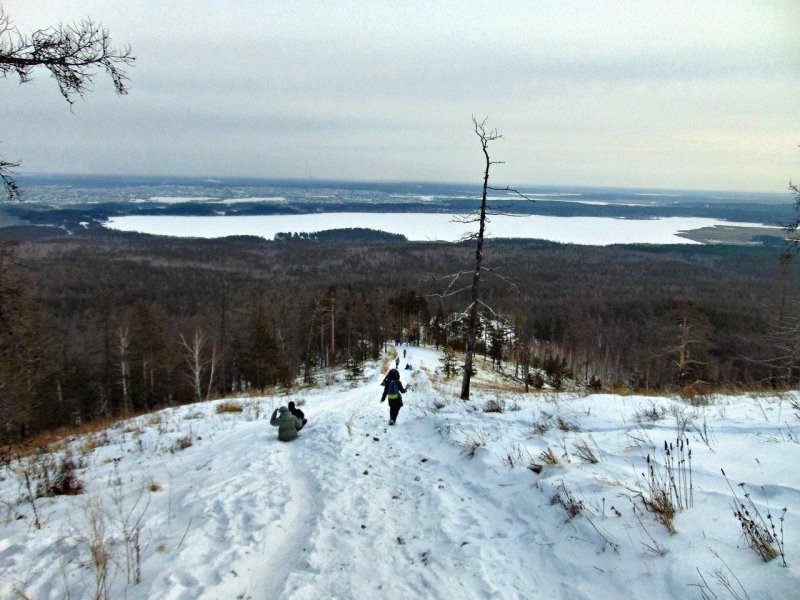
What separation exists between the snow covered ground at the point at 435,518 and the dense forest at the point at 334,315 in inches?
239

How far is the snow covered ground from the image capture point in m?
3.52

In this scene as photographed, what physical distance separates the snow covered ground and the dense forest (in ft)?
19.9

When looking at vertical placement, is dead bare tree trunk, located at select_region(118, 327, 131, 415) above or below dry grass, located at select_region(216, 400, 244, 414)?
below

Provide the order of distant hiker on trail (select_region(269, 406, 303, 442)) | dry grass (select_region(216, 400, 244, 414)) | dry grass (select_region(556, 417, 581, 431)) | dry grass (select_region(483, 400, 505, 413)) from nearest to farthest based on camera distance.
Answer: dry grass (select_region(556, 417, 581, 431)) → distant hiker on trail (select_region(269, 406, 303, 442)) → dry grass (select_region(483, 400, 505, 413)) → dry grass (select_region(216, 400, 244, 414))

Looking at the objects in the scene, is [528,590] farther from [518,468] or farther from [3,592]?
[3,592]

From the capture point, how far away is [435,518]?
16.6ft

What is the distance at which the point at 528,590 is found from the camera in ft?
12.0

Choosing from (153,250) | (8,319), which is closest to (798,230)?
(8,319)

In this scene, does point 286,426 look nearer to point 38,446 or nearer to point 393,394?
point 393,394

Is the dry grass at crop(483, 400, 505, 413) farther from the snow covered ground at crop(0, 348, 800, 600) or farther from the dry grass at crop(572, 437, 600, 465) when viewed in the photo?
the dry grass at crop(572, 437, 600, 465)

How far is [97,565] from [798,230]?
16266 mm

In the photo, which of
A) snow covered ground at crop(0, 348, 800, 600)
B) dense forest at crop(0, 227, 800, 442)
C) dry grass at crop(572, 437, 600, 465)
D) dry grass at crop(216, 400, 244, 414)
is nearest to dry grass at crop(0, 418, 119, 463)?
snow covered ground at crop(0, 348, 800, 600)

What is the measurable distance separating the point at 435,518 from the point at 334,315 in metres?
44.6

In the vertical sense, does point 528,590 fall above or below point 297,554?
above
